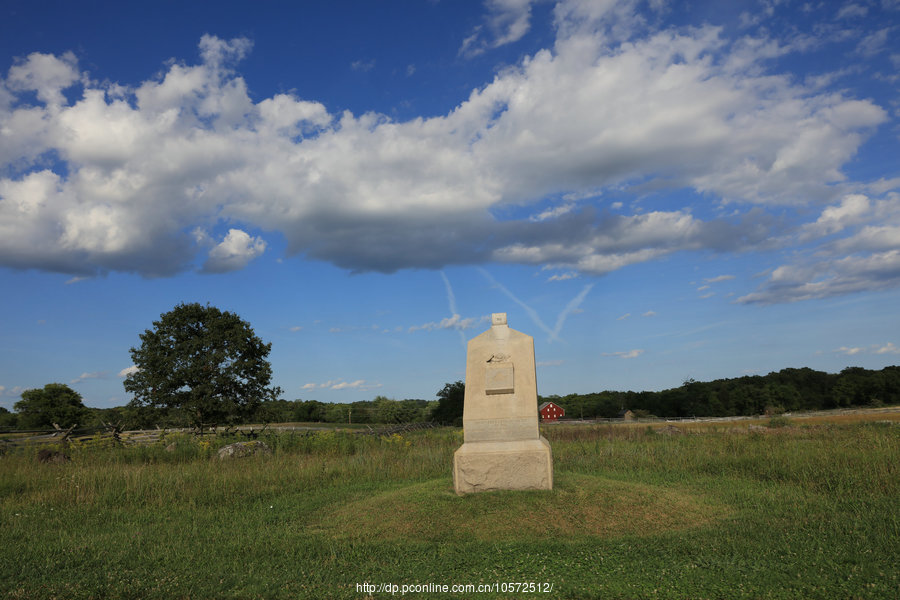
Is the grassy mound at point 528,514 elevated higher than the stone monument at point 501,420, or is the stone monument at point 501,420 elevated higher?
the stone monument at point 501,420

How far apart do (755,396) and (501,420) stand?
66.2 meters

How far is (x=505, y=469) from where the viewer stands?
9844mm

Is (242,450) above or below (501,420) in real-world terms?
below

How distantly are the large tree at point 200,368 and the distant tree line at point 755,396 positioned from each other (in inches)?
1681

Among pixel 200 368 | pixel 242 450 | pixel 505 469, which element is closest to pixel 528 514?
pixel 505 469

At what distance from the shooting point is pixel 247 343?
34.9 metres

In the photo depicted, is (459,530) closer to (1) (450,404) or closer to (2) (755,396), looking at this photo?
(1) (450,404)

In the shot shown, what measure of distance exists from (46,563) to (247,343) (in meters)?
28.9

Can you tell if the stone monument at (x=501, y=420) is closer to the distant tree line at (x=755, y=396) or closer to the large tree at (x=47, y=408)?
the large tree at (x=47, y=408)

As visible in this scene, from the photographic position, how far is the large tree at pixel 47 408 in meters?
49.2

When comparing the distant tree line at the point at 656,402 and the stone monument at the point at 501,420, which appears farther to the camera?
the distant tree line at the point at 656,402

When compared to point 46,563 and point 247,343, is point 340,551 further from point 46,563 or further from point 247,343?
point 247,343

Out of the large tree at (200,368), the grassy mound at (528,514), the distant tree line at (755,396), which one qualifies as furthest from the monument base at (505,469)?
the distant tree line at (755,396)

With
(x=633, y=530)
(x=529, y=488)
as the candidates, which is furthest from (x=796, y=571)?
(x=529, y=488)
